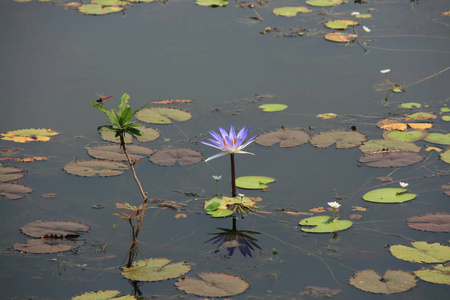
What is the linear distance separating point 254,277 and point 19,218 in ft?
5.20

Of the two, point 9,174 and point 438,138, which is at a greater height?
point 438,138

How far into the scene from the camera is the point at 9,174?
13.8ft

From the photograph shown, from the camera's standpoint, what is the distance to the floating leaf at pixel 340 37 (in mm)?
6363

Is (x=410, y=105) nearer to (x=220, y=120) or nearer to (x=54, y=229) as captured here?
(x=220, y=120)

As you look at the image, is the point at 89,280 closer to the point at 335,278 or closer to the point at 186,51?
the point at 335,278

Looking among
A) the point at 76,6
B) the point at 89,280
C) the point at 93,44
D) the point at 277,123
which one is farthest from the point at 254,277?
the point at 76,6

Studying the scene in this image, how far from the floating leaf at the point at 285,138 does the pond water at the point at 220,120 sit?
52 millimetres

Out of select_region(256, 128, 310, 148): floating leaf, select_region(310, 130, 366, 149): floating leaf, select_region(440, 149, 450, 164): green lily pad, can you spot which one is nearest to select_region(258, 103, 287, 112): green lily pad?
select_region(256, 128, 310, 148): floating leaf

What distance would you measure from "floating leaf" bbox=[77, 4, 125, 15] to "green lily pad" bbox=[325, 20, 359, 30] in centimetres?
258

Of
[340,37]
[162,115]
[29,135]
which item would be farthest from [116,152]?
[340,37]

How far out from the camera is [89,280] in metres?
3.17

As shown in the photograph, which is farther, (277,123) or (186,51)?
(186,51)

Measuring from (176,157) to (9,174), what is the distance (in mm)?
1181

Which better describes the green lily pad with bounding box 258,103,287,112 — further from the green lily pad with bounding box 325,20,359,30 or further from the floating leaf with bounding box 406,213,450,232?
the green lily pad with bounding box 325,20,359,30
